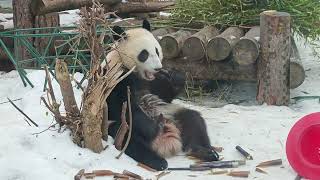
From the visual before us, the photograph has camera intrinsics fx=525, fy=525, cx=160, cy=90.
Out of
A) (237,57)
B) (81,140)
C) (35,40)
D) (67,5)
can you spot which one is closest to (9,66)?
(35,40)

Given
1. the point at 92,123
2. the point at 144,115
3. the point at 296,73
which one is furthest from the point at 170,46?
the point at 92,123

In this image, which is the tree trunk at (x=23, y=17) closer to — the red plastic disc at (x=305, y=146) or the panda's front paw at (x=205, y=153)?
the panda's front paw at (x=205, y=153)

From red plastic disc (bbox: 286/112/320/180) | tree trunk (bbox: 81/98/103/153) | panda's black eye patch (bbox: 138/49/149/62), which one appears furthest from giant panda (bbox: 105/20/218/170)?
red plastic disc (bbox: 286/112/320/180)

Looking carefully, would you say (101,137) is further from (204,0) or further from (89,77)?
(204,0)

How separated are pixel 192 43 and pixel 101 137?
2.14 metres

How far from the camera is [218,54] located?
5.29 metres

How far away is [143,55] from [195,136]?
2.32 ft

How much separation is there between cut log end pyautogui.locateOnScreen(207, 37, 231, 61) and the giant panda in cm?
132

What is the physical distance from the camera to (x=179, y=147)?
377 centimetres

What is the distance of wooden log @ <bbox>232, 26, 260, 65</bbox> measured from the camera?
509cm

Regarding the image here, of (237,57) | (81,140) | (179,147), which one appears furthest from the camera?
(237,57)

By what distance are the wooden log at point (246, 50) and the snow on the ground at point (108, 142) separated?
46 centimetres

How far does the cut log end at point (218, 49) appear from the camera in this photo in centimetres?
521

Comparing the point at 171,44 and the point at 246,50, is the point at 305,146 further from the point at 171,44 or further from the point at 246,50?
the point at 171,44
